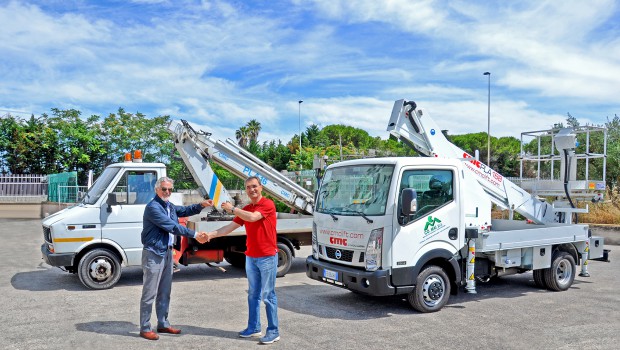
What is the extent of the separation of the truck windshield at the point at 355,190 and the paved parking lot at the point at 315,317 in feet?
4.80

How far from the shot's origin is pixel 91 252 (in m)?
8.73

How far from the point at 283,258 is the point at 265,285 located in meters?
4.60

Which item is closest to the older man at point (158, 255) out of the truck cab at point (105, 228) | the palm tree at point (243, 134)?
the truck cab at point (105, 228)

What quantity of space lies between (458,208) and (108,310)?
5211mm

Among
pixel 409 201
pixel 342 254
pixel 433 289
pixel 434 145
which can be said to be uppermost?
pixel 434 145

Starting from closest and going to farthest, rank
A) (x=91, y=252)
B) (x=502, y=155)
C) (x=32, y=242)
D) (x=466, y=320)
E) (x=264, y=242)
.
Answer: (x=264, y=242) → (x=466, y=320) → (x=91, y=252) → (x=32, y=242) → (x=502, y=155)

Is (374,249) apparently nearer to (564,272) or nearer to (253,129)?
(564,272)

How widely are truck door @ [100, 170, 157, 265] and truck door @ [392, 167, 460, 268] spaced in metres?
4.53

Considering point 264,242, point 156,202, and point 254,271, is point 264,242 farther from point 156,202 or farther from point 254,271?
point 156,202

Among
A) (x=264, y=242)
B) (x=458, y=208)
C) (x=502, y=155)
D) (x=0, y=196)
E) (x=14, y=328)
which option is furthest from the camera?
(x=502, y=155)

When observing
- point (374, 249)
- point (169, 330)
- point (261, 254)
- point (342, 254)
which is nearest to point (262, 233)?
point (261, 254)

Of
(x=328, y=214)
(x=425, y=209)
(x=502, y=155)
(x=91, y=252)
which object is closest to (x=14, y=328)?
(x=91, y=252)

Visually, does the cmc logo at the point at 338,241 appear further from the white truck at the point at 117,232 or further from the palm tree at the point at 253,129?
the palm tree at the point at 253,129

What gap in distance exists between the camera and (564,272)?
922 cm
